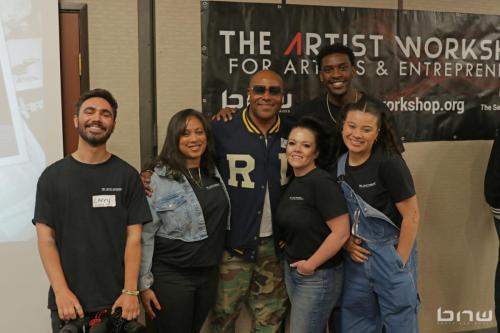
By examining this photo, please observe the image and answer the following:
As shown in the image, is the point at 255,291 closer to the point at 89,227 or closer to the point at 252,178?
the point at 252,178

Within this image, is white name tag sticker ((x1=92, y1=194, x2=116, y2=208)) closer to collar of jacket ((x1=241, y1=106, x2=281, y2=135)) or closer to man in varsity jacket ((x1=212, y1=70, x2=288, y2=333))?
man in varsity jacket ((x1=212, y1=70, x2=288, y2=333))

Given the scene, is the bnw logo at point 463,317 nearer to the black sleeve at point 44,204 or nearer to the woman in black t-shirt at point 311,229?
the woman in black t-shirt at point 311,229

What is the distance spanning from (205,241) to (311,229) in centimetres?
46

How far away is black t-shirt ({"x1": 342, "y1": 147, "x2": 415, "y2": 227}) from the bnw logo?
1.37 metres

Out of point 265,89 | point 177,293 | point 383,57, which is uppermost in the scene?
point 383,57

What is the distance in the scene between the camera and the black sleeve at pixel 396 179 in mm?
2025

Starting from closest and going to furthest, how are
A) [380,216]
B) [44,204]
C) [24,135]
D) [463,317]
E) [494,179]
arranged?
[44,204] < [380,216] < [24,135] < [494,179] < [463,317]

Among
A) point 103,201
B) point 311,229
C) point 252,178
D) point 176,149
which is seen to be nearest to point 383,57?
point 252,178

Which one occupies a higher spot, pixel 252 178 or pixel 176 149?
pixel 176 149

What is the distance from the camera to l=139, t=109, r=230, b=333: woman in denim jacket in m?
2.11

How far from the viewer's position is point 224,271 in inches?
93.7

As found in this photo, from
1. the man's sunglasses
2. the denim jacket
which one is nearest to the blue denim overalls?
the man's sunglasses

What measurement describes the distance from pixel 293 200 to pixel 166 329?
31.2 inches

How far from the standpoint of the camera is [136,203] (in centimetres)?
197
